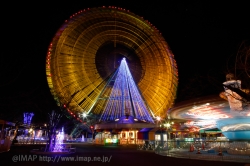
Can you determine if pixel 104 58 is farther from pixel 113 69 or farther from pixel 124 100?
pixel 124 100

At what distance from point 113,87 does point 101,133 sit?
12.0 meters

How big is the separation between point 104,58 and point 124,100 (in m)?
7.53

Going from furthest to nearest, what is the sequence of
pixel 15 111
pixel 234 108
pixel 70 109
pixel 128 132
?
1. pixel 128 132
2. pixel 15 111
3. pixel 70 109
4. pixel 234 108

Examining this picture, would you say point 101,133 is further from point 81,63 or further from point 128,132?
point 81,63

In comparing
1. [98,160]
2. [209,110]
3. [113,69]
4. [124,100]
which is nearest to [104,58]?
[113,69]

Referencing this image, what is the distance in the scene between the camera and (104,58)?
40156 mm

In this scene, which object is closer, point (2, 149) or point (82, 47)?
point (2, 149)

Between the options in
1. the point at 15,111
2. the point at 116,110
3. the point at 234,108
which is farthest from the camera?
the point at 15,111

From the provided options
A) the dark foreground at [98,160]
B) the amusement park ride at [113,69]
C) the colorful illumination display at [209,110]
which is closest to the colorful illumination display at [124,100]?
the amusement park ride at [113,69]

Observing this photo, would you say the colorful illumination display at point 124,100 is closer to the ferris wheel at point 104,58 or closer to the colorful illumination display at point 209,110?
the ferris wheel at point 104,58

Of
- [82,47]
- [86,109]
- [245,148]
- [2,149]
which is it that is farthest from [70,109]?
[245,148]

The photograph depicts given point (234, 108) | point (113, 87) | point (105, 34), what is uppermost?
point (105, 34)

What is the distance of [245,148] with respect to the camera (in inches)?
581

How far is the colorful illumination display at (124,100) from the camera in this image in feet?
128
